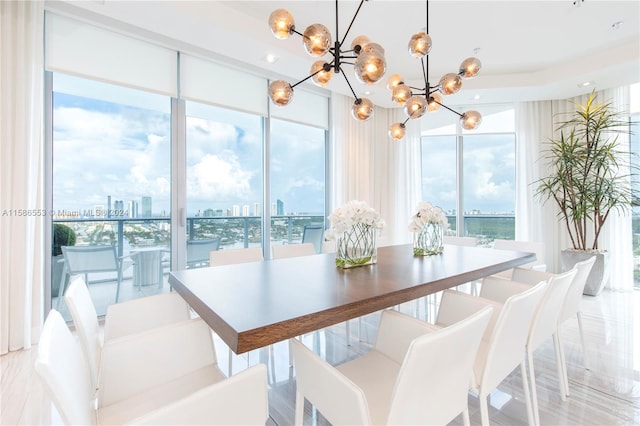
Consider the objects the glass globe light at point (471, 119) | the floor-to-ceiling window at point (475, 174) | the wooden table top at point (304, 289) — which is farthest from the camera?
the floor-to-ceiling window at point (475, 174)

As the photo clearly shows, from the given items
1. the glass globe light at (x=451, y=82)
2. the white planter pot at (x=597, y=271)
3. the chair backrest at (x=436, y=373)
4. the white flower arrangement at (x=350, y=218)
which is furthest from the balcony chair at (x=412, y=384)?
the white planter pot at (x=597, y=271)

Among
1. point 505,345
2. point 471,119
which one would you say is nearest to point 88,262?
point 505,345

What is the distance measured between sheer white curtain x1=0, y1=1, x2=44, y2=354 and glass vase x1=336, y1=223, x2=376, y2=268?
252 centimetres

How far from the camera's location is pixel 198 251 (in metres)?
3.50

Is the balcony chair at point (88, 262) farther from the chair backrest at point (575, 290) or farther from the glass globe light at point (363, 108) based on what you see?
the chair backrest at point (575, 290)

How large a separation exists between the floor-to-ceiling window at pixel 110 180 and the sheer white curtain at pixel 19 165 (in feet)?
0.95

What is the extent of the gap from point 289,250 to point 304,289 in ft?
4.30

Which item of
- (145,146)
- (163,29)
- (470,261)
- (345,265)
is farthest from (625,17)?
(145,146)

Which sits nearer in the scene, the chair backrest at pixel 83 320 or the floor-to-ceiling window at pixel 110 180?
the chair backrest at pixel 83 320

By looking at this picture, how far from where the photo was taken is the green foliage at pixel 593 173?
12.2ft

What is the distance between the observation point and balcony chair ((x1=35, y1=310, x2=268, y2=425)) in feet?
2.27

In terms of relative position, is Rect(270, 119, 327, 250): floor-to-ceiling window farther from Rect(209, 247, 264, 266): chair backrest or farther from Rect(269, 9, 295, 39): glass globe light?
Rect(269, 9, 295, 39): glass globe light

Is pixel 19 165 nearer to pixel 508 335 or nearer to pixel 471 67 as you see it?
pixel 508 335

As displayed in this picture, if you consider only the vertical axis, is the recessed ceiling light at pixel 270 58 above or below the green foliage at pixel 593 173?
above
